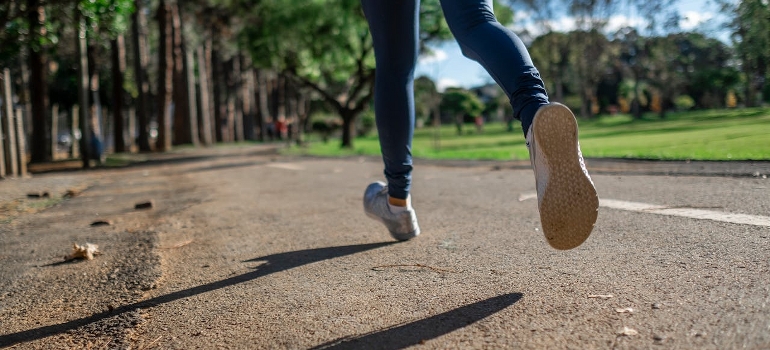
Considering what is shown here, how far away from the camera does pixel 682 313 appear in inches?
59.6

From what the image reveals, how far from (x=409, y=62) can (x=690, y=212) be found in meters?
1.51

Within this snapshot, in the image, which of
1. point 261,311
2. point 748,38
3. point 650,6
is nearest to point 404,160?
point 261,311

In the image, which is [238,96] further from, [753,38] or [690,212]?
[690,212]

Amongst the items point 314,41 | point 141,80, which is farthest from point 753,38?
point 141,80

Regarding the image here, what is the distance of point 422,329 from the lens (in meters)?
1.60

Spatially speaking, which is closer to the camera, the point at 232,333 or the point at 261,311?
the point at 232,333

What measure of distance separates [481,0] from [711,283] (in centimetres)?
114

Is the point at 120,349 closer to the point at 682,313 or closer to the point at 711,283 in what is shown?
the point at 682,313

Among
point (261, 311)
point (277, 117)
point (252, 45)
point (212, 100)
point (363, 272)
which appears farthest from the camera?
point (277, 117)

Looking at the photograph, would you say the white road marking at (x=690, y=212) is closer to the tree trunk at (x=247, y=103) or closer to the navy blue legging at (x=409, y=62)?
the navy blue legging at (x=409, y=62)

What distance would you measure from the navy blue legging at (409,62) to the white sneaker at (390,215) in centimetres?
7

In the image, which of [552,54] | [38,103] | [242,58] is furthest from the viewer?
[552,54]

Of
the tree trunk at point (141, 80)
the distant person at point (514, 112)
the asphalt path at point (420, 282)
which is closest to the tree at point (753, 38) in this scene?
the asphalt path at point (420, 282)

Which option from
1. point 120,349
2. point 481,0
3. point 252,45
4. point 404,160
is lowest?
point 120,349
